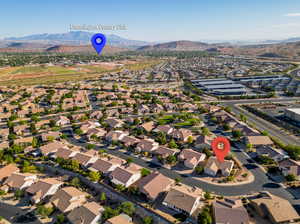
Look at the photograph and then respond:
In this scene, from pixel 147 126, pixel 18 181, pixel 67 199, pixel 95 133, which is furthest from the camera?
pixel 147 126

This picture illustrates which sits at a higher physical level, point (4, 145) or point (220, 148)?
point (220, 148)

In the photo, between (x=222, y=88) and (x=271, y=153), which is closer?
(x=271, y=153)

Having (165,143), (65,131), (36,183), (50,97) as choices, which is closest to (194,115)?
(165,143)

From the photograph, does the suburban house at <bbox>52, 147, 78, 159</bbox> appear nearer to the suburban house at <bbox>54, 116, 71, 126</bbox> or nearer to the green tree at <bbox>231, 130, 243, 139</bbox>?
the suburban house at <bbox>54, 116, 71, 126</bbox>

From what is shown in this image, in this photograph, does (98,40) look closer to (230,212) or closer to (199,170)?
(199,170)

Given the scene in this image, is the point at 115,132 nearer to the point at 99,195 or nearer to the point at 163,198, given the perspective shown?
the point at 99,195

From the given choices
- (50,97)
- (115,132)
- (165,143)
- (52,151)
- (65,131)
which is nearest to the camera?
(52,151)

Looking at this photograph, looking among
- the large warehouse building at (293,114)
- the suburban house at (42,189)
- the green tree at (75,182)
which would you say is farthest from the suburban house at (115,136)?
the large warehouse building at (293,114)

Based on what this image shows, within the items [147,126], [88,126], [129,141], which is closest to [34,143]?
[88,126]
